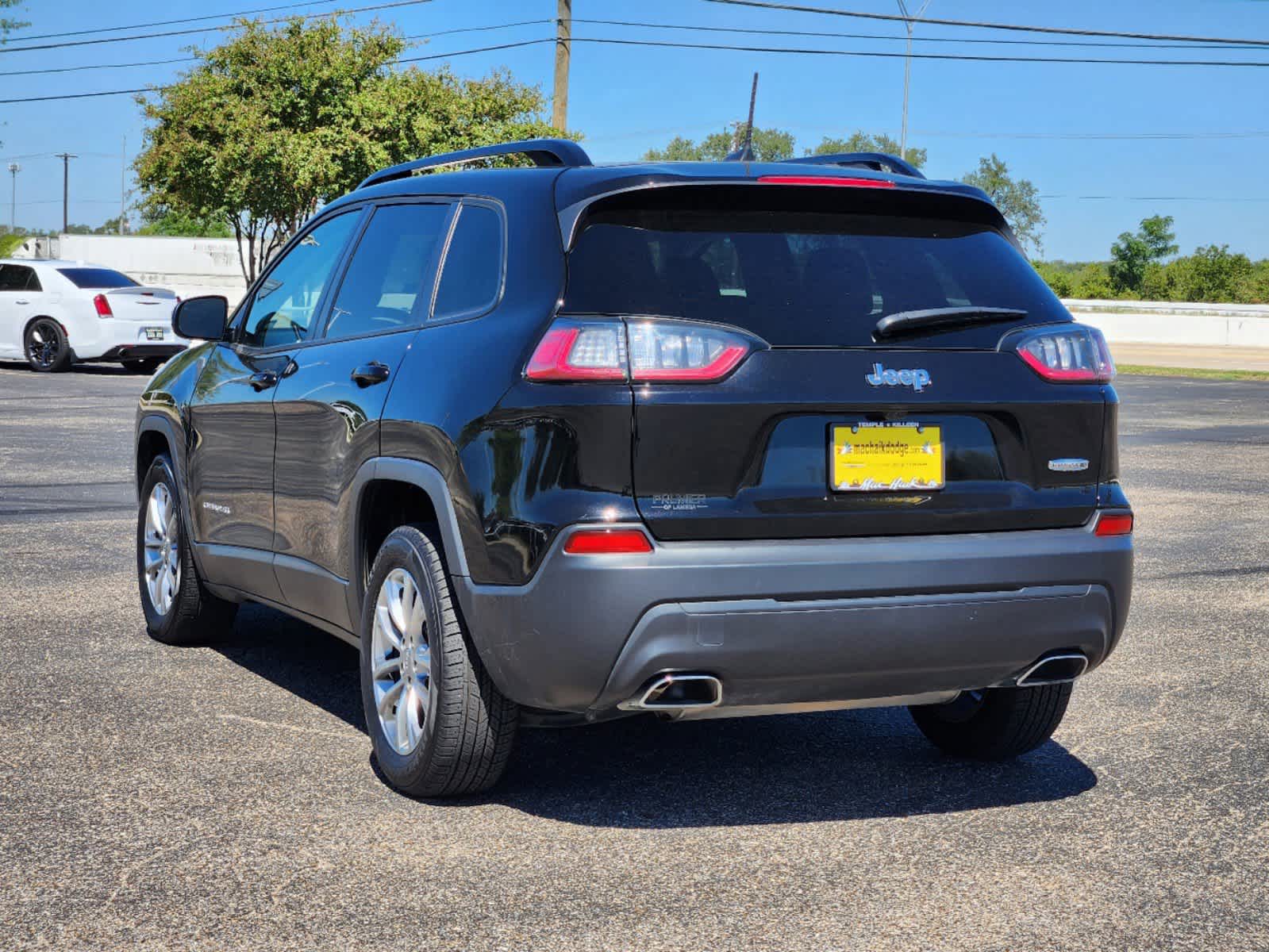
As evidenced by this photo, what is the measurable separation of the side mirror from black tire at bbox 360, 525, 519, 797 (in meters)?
1.96

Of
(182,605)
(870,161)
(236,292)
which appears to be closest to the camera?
(870,161)

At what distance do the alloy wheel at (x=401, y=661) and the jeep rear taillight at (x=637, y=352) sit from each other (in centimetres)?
84

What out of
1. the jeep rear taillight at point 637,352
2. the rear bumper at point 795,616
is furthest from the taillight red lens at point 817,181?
the rear bumper at point 795,616

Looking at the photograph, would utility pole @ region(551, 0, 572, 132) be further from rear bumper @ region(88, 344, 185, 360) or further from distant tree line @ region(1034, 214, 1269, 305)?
distant tree line @ region(1034, 214, 1269, 305)

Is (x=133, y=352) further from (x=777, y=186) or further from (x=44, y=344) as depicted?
(x=777, y=186)

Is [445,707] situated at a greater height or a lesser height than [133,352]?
greater

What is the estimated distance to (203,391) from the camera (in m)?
6.16

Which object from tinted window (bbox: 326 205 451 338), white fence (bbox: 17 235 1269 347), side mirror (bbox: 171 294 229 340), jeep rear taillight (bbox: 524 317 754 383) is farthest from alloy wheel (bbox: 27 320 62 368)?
white fence (bbox: 17 235 1269 347)

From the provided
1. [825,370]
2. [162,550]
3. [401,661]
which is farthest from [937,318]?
[162,550]

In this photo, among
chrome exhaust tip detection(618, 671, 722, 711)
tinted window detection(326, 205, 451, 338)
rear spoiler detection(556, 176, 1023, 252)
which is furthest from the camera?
tinted window detection(326, 205, 451, 338)

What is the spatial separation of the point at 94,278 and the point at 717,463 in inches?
851

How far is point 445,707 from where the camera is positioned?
4.32 meters

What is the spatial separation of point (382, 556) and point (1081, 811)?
210 centimetres

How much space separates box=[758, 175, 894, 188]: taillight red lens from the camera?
4309mm
